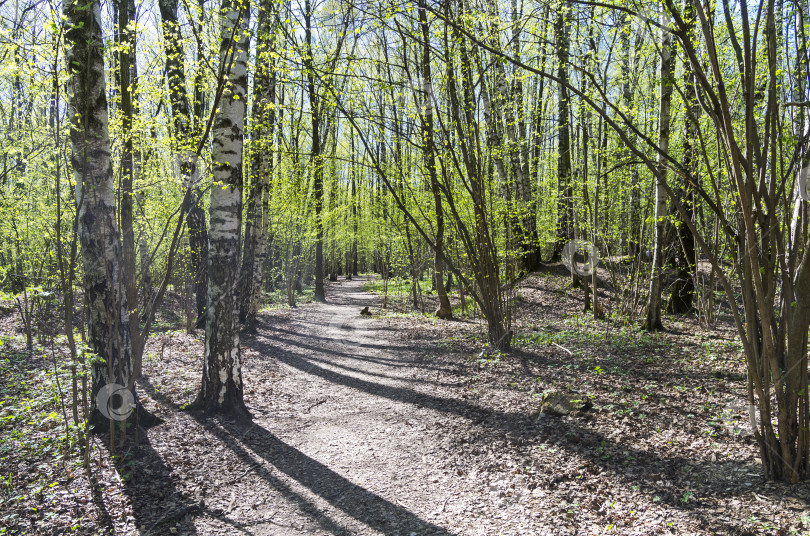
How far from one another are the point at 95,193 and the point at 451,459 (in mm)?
3972

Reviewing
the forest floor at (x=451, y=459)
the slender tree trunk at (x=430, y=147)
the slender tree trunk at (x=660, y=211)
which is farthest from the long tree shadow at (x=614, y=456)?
the slender tree trunk at (x=660, y=211)

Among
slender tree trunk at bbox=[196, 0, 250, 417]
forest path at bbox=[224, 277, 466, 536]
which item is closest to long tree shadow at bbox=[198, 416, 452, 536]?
forest path at bbox=[224, 277, 466, 536]

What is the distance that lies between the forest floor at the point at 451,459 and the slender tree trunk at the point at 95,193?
0.95 meters

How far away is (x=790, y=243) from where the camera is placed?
2740 millimetres

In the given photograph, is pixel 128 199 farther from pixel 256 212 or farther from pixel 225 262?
pixel 256 212

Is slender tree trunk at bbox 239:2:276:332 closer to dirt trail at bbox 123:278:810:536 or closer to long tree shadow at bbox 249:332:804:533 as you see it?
dirt trail at bbox 123:278:810:536

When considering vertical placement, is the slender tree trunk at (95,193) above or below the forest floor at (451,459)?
above

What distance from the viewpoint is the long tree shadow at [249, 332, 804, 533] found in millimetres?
2943

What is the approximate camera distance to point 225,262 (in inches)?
189

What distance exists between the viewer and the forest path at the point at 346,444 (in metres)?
3.24

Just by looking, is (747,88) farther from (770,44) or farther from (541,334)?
(541,334)

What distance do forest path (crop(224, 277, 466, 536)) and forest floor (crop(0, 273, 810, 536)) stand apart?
2 cm

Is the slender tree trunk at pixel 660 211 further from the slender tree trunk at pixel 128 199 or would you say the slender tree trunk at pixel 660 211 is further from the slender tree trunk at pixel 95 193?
the slender tree trunk at pixel 95 193

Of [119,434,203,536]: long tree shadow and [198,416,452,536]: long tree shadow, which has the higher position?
[119,434,203,536]: long tree shadow
